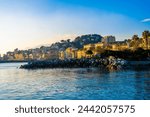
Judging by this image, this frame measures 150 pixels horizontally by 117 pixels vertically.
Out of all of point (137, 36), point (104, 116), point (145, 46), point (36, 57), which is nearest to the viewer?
point (104, 116)

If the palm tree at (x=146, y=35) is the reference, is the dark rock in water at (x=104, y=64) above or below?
below

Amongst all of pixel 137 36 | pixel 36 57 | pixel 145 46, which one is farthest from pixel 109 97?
pixel 36 57

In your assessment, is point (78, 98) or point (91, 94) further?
point (91, 94)

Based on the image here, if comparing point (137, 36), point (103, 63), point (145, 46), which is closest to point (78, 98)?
point (103, 63)

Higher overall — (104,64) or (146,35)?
(146,35)

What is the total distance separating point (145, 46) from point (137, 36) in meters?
6.60

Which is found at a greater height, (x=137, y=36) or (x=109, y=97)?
(x=137, y=36)

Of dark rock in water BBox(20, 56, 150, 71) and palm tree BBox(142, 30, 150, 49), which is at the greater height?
palm tree BBox(142, 30, 150, 49)

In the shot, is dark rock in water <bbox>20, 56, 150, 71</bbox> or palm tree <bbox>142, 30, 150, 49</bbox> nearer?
dark rock in water <bbox>20, 56, 150, 71</bbox>

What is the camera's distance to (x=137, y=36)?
233 ft

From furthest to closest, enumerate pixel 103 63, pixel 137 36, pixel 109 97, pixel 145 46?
pixel 137 36
pixel 145 46
pixel 103 63
pixel 109 97

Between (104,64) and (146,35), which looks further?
(146,35)

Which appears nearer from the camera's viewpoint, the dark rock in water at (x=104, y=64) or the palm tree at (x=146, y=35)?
the dark rock in water at (x=104, y=64)

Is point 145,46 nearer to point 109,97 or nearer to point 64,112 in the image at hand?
point 109,97
